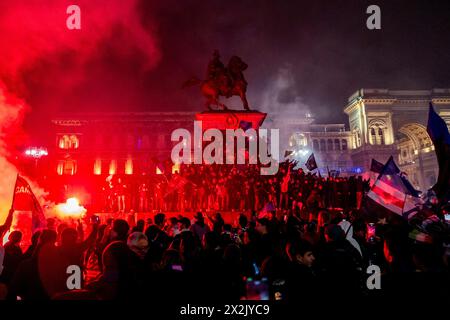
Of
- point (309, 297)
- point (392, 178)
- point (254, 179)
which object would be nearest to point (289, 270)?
point (309, 297)

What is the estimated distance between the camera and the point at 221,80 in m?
18.5

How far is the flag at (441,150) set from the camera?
281 inches

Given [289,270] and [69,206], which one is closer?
[289,270]

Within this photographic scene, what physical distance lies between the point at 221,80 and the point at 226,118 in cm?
242

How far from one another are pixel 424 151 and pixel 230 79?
6417cm

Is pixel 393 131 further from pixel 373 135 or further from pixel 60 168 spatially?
pixel 60 168

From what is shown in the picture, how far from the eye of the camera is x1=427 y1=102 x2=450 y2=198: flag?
7145mm

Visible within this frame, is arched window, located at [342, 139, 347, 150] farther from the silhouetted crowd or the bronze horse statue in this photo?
the silhouetted crowd

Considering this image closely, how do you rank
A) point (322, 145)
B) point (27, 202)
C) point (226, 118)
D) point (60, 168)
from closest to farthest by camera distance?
point (27, 202)
point (226, 118)
point (60, 168)
point (322, 145)

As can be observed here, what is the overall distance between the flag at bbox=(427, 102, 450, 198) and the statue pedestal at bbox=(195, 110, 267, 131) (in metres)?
10.7

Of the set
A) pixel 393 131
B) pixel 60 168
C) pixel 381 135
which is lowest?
pixel 60 168

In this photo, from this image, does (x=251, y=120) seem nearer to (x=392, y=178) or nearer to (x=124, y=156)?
(x=392, y=178)

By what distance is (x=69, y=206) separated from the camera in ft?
69.2

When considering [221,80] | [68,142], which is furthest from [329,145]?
[221,80]
